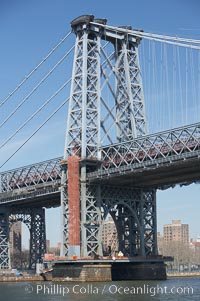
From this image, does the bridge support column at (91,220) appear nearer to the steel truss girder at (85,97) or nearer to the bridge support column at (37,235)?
the steel truss girder at (85,97)

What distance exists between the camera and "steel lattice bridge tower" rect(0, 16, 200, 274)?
314 ft

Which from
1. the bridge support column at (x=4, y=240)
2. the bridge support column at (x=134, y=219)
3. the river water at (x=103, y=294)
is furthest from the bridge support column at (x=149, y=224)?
the bridge support column at (x=4, y=240)

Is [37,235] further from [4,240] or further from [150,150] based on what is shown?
[150,150]

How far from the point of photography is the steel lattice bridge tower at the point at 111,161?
95.8 meters

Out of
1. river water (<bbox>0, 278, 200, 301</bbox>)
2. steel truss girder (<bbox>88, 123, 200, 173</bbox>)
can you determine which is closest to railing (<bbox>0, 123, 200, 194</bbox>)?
steel truss girder (<bbox>88, 123, 200, 173</bbox>)

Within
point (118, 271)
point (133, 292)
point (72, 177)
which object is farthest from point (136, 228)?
point (133, 292)

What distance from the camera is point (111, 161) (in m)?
102

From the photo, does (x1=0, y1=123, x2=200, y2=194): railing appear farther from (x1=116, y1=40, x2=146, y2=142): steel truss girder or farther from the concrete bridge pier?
the concrete bridge pier

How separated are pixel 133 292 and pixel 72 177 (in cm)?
2775

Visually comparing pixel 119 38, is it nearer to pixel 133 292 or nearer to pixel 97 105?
pixel 97 105

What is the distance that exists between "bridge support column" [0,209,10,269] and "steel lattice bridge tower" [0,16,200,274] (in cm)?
1727

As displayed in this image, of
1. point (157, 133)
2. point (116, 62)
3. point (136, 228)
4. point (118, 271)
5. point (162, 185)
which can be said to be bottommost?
point (118, 271)

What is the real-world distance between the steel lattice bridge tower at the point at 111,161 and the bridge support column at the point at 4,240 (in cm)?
1727

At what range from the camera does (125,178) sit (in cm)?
10106
